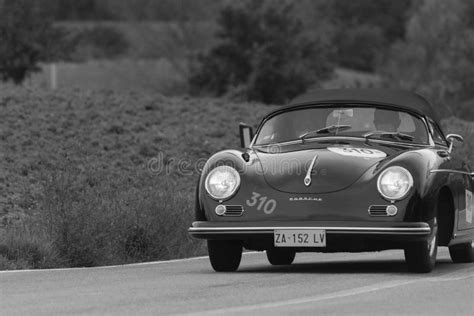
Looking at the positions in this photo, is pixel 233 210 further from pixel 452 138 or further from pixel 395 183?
pixel 452 138

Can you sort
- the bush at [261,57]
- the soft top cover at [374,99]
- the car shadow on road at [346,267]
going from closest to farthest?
the car shadow on road at [346,267]
the soft top cover at [374,99]
the bush at [261,57]

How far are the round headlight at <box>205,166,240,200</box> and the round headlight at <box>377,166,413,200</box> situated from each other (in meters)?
1.33

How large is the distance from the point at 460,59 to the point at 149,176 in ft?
174

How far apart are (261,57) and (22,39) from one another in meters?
10.2

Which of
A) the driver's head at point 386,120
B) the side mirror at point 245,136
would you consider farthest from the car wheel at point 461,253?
the side mirror at point 245,136

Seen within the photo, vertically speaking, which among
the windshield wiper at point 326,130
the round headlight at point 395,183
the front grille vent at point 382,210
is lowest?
the front grille vent at point 382,210

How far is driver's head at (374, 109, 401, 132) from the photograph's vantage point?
13820 mm

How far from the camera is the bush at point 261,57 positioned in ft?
149

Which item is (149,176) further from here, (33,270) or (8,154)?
(33,270)

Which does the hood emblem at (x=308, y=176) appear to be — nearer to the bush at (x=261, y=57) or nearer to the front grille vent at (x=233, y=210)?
the front grille vent at (x=233, y=210)

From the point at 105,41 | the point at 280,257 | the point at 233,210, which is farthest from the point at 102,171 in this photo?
the point at 105,41

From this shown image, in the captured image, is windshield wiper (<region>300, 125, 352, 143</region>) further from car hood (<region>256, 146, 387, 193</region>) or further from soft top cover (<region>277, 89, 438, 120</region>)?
car hood (<region>256, 146, 387, 193</region>)

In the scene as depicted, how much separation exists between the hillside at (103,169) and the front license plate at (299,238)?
→ 2765 mm

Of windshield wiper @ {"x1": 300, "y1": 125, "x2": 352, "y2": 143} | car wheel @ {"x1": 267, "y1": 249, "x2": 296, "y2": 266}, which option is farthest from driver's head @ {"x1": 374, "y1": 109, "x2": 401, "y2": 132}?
car wheel @ {"x1": 267, "y1": 249, "x2": 296, "y2": 266}
